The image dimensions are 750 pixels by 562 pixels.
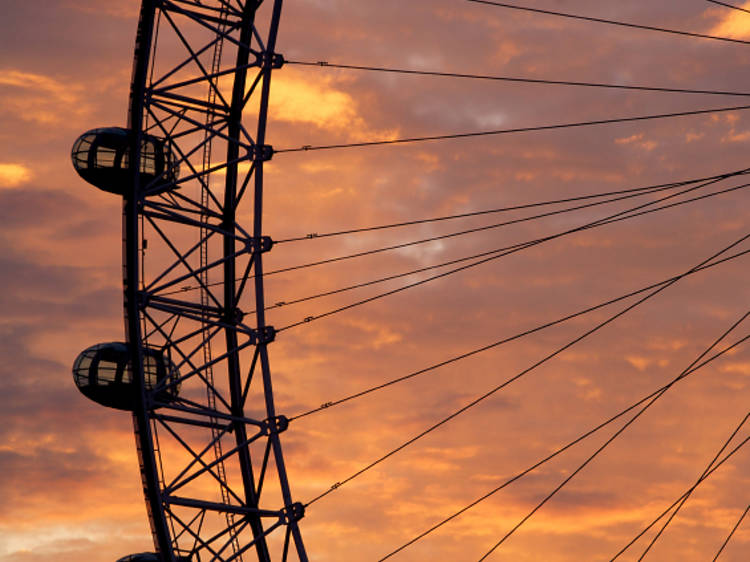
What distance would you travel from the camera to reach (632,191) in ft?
109

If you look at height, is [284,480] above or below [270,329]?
below

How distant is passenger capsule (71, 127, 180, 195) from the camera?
136 feet

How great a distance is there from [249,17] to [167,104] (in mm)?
3035

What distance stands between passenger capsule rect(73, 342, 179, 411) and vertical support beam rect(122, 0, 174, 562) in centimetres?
205

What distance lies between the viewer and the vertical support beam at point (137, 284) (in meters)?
39.1

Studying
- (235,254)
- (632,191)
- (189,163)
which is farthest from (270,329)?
(632,191)

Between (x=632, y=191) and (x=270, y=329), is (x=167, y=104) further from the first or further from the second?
(x=632, y=191)

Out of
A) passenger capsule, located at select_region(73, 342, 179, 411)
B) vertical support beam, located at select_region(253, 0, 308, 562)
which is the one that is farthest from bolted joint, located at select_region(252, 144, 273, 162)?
passenger capsule, located at select_region(73, 342, 179, 411)

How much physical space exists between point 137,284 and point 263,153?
14.8 feet

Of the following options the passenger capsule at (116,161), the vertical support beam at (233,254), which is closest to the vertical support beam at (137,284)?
the passenger capsule at (116,161)

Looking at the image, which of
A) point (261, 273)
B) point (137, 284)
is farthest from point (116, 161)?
point (261, 273)

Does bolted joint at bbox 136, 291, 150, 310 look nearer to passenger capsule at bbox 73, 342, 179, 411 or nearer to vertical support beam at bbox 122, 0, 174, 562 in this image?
vertical support beam at bbox 122, 0, 174, 562

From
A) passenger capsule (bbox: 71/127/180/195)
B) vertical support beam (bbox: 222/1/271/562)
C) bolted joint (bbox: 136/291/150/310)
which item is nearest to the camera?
bolted joint (bbox: 136/291/150/310)

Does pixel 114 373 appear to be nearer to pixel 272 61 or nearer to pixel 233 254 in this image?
pixel 233 254
